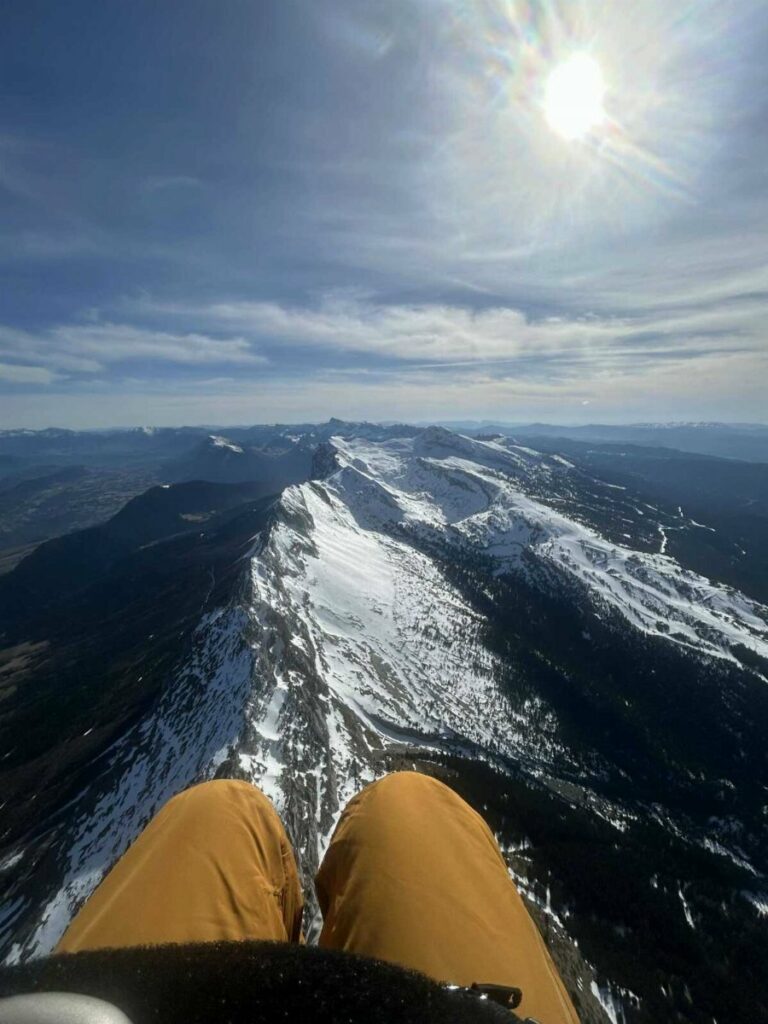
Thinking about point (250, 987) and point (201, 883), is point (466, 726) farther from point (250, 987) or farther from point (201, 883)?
point (250, 987)

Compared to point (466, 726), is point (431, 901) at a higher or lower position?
higher

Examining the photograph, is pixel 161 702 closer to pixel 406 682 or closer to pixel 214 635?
pixel 214 635

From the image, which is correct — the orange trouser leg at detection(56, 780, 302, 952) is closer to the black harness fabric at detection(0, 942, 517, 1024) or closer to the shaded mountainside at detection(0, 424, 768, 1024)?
the black harness fabric at detection(0, 942, 517, 1024)

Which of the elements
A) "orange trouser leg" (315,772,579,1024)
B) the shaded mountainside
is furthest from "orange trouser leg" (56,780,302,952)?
the shaded mountainside

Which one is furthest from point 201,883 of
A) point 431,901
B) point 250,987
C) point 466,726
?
point 466,726

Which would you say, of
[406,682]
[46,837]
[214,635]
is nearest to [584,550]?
[406,682]
